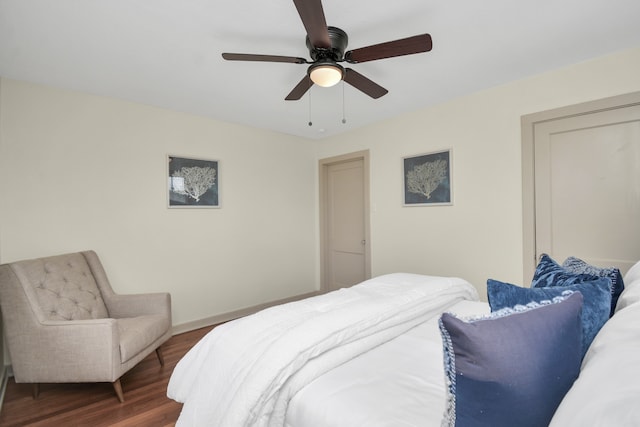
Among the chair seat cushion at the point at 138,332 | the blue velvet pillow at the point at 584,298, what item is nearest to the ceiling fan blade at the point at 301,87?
the blue velvet pillow at the point at 584,298

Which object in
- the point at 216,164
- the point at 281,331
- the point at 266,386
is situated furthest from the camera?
the point at 216,164

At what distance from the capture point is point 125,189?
2980 mm

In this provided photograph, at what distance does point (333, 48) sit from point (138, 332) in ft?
7.75

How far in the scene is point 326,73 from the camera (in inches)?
68.9

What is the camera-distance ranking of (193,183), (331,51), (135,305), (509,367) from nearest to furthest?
(509,367)
(331,51)
(135,305)
(193,183)

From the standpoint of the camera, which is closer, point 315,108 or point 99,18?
point 99,18

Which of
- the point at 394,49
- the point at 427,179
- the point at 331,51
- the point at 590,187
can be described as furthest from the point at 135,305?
the point at 590,187

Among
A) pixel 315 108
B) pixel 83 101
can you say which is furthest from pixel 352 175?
pixel 83 101

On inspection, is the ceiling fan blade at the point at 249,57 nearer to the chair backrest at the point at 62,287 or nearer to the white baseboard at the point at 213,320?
the chair backrest at the point at 62,287

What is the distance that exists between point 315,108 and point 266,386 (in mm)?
2777

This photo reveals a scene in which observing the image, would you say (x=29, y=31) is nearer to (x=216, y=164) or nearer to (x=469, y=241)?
(x=216, y=164)

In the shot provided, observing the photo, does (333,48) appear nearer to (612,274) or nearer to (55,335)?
(612,274)

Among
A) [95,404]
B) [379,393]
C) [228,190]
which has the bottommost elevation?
[95,404]

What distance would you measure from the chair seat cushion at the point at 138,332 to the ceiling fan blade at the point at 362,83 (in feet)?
7.58
